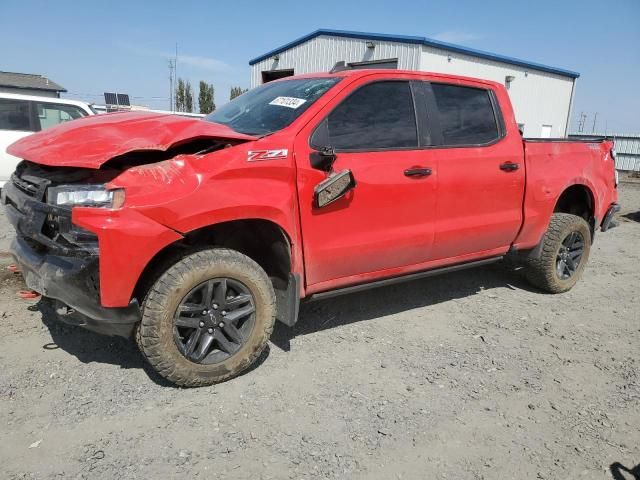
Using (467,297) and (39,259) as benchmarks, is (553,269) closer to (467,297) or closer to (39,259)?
(467,297)

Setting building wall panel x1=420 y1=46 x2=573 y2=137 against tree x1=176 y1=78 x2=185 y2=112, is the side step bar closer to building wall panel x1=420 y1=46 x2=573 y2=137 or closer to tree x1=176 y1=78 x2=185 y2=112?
building wall panel x1=420 y1=46 x2=573 y2=137

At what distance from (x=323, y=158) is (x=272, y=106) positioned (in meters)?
0.71

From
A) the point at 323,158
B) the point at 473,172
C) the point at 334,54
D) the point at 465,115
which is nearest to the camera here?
the point at 323,158

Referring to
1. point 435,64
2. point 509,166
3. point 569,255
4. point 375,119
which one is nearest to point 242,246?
point 375,119

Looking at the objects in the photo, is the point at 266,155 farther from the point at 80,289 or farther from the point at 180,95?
the point at 180,95

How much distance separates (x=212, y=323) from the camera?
2910 millimetres

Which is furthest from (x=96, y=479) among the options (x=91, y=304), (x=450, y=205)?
(x=450, y=205)

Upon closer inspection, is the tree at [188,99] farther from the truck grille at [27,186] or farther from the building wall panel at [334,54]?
the truck grille at [27,186]

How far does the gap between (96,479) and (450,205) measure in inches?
113

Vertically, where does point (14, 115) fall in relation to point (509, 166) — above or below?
above

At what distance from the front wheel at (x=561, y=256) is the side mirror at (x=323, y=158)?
2652 mm

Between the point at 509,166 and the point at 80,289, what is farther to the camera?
the point at 509,166

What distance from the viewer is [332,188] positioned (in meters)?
3.08

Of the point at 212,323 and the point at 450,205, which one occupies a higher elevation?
the point at 450,205
